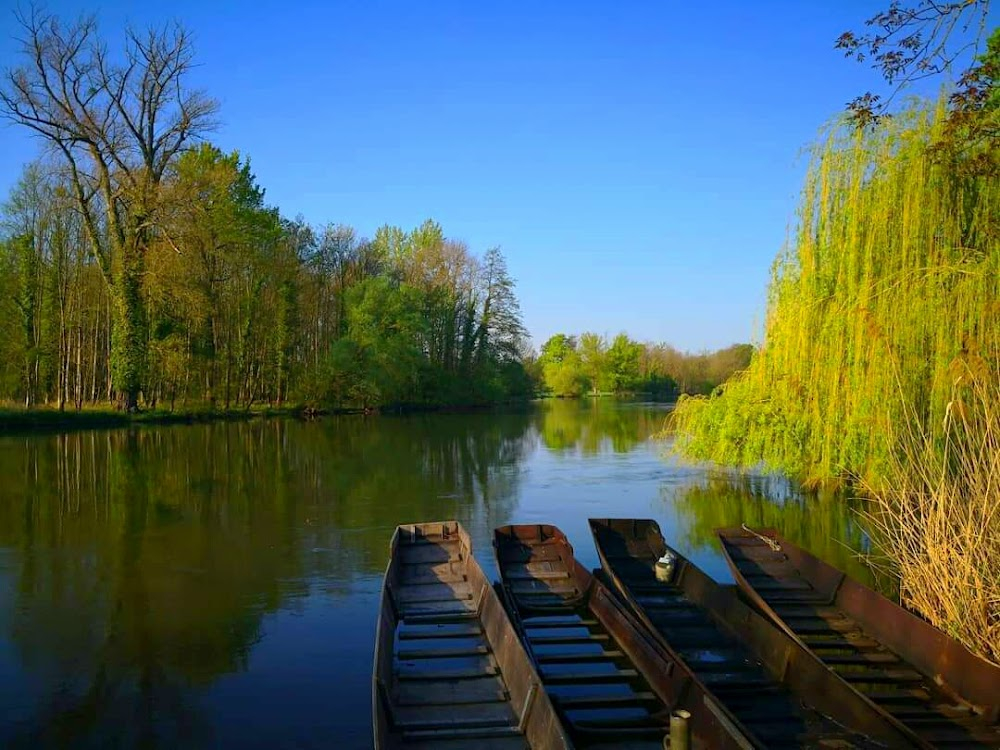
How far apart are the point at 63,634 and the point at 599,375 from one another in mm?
86187

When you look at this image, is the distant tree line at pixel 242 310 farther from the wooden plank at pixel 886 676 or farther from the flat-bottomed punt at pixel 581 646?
the wooden plank at pixel 886 676

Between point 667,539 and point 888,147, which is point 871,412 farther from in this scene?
point 888,147

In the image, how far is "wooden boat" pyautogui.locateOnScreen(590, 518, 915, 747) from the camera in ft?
18.9

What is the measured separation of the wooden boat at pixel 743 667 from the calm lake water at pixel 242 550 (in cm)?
236

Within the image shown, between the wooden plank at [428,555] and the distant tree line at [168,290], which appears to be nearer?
the wooden plank at [428,555]

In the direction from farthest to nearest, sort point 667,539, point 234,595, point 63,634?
1. point 667,539
2. point 234,595
3. point 63,634

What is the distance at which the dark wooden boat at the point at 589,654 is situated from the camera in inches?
231

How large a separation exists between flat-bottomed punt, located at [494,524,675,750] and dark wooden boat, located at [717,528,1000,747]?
1.58 metres

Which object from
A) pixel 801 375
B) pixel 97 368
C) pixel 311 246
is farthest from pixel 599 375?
pixel 801 375

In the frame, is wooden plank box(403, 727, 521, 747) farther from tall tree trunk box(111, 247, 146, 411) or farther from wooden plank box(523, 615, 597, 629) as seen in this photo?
tall tree trunk box(111, 247, 146, 411)

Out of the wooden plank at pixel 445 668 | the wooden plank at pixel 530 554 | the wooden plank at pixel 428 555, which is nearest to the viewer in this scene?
the wooden plank at pixel 445 668

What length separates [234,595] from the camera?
10242 mm

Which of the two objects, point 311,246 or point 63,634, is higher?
point 311,246

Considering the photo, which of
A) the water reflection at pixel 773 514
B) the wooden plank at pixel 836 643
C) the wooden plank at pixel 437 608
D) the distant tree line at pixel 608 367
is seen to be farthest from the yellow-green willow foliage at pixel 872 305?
the distant tree line at pixel 608 367
